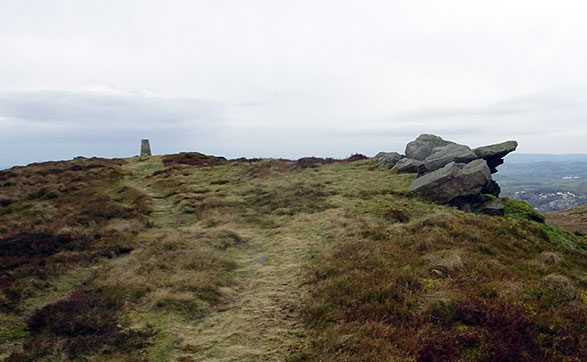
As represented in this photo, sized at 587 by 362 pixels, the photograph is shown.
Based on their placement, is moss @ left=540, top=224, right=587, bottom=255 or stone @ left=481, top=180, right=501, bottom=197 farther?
stone @ left=481, top=180, right=501, bottom=197

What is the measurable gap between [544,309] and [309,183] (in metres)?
21.6

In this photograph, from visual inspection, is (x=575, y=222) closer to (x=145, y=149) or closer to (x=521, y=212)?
(x=521, y=212)

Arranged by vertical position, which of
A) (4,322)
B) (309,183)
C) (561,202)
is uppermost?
(309,183)

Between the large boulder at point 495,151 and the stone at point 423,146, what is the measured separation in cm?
598

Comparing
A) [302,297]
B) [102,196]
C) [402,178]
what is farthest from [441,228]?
[102,196]

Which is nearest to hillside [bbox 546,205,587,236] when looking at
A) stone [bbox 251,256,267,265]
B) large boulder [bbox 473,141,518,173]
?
large boulder [bbox 473,141,518,173]

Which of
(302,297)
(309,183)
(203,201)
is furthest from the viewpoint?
(309,183)

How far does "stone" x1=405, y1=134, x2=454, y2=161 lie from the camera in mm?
35719

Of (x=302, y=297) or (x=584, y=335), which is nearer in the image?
(x=584, y=335)

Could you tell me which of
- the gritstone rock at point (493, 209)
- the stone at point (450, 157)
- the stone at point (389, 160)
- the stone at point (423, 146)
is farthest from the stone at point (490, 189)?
the stone at point (389, 160)

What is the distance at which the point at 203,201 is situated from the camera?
2647 cm

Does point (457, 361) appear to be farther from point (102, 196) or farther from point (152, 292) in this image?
point (102, 196)

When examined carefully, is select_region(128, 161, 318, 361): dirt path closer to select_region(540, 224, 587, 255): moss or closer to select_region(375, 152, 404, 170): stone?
select_region(540, 224, 587, 255): moss

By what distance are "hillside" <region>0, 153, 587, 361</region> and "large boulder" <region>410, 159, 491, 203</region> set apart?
1.16m
